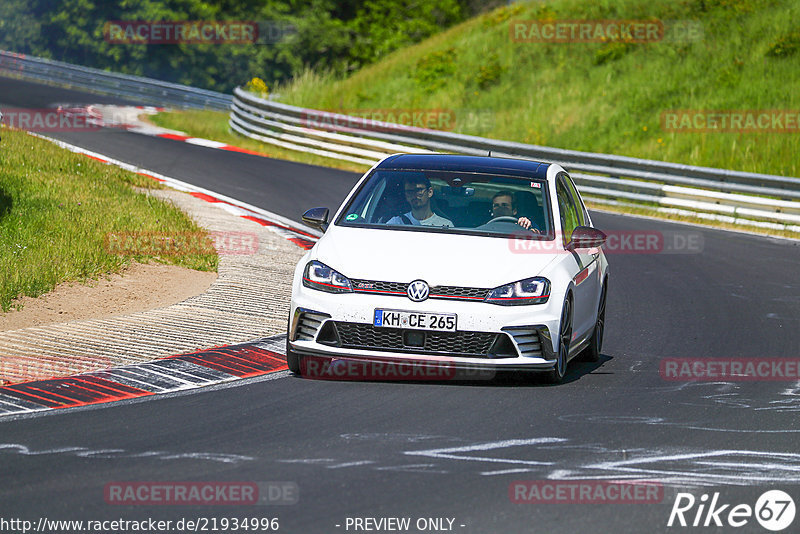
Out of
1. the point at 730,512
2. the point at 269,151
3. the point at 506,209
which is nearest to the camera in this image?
the point at 730,512

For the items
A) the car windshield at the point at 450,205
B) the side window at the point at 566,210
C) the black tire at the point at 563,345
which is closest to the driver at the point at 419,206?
the car windshield at the point at 450,205

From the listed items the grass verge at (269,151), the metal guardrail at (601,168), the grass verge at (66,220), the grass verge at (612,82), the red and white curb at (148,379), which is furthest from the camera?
the grass verge at (612,82)

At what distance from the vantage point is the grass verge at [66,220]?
482 inches

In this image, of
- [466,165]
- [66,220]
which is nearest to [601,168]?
[66,220]

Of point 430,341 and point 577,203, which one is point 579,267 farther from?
point 430,341

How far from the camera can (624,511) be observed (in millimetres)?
5914

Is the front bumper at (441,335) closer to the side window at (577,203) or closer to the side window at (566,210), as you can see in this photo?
the side window at (566,210)

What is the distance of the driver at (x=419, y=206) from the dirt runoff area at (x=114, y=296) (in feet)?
10.4

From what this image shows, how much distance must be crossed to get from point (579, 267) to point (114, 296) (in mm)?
4811

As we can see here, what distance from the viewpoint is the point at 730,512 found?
5945 millimetres

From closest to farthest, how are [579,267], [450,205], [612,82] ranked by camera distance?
[579,267] < [450,205] < [612,82]

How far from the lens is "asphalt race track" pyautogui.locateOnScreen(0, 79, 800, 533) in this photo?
5816mm

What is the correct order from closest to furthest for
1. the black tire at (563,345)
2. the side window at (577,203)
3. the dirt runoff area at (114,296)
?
the black tire at (563,345) → the side window at (577,203) → the dirt runoff area at (114,296)

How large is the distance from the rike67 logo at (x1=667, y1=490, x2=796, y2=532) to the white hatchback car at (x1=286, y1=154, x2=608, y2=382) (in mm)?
2590
